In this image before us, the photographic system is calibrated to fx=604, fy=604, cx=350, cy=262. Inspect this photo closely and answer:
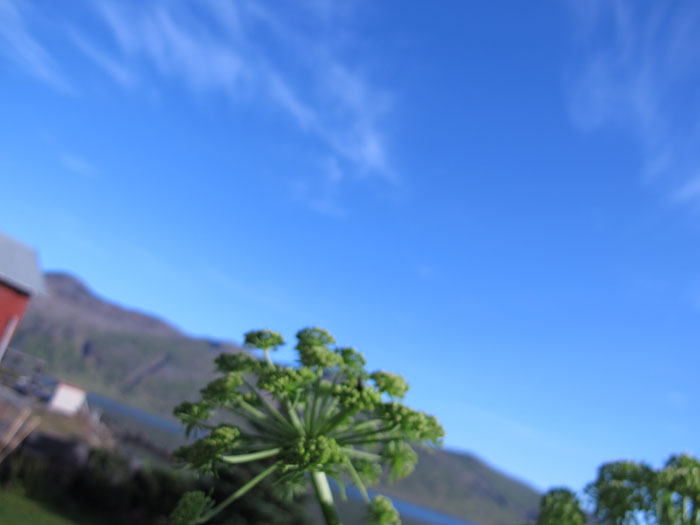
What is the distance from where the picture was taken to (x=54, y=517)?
79.8ft

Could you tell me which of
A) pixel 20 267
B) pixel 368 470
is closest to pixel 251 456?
pixel 368 470

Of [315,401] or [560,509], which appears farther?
[315,401]

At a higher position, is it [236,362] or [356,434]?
[236,362]

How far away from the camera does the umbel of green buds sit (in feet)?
12.5

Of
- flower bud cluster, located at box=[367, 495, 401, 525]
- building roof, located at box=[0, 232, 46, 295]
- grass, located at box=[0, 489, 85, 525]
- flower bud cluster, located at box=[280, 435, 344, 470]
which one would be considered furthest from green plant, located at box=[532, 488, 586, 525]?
building roof, located at box=[0, 232, 46, 295]

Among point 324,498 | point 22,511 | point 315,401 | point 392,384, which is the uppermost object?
point 392,384

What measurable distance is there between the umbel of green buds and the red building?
31814 millimetres

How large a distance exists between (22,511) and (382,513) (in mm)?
24128

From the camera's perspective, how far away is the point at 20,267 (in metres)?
33.8

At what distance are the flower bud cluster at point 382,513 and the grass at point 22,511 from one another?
69.4 feet

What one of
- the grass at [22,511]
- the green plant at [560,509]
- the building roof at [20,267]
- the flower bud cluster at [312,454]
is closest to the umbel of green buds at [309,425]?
the flower bud cluster at [312,454]

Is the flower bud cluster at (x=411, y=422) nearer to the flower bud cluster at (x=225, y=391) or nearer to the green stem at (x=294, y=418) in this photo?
the green stem at (x=294, y=418)

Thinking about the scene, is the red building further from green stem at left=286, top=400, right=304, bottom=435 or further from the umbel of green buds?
green stem at left=286, top=400, right=304, bottom=435

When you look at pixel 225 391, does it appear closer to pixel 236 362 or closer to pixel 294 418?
pixel 236 362
